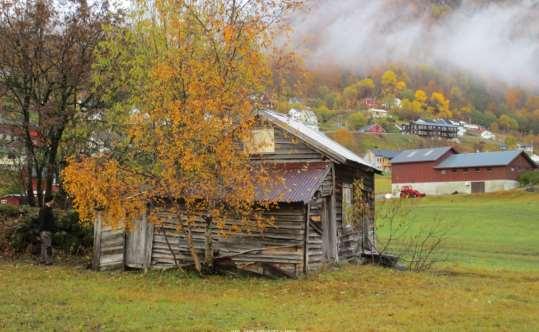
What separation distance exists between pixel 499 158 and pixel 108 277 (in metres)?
76.7

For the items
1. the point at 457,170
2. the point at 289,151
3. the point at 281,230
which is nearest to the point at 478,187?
the point at 457,170

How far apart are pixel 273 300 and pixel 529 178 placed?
246ft

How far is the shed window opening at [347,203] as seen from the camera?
78.0 feet

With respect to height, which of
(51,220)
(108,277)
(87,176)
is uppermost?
(87,176)

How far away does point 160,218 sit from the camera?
790 inches

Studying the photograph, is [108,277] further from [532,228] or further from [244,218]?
[532,228]

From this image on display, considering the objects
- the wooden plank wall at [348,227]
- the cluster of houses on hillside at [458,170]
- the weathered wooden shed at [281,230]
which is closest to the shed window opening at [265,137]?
the weathered wooden shed at [281,230]

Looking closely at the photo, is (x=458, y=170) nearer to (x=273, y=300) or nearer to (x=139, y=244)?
(x=139, y=244)

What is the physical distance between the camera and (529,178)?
264 ft

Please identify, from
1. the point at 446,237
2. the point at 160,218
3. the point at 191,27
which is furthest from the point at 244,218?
the point at 446,237

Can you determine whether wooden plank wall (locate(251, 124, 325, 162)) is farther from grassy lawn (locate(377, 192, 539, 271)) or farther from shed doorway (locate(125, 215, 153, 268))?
grassy lawn (locate(377, 192, 539, 271))

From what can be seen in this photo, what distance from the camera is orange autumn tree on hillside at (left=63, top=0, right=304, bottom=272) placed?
1667 cm

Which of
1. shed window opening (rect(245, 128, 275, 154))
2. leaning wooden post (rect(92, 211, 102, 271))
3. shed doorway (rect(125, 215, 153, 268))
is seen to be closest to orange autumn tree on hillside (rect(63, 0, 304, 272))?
shed doorway (rect(125, 215, 153, 268))

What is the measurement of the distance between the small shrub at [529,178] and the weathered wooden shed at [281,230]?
64826 mm
